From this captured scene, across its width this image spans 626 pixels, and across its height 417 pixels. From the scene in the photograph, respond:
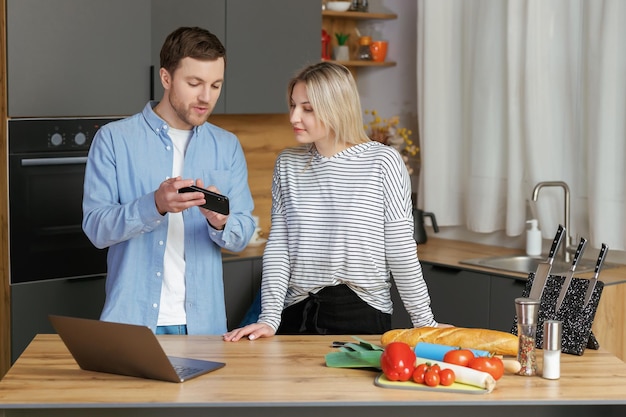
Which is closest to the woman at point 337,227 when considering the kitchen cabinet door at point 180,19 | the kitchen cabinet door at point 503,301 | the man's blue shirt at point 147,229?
the man's blue shirt at point 147,229

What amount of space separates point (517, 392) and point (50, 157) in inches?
86.9

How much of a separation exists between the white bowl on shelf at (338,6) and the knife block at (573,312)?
2.61m

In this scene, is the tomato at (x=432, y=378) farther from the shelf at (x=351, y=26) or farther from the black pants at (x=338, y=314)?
the shelf at (x=351, y=26)

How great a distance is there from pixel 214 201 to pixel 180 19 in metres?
1.83

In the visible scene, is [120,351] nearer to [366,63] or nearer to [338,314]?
[338,314]

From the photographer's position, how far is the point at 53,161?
12.2ft

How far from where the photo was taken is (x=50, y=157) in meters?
3.71

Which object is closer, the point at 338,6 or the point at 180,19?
the point at 180,19

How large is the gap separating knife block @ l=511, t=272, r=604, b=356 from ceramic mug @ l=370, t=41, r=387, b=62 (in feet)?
8.70

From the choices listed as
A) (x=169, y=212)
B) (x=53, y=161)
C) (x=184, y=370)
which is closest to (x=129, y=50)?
(x=53, y=161)

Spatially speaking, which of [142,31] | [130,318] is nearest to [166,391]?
[130,318]

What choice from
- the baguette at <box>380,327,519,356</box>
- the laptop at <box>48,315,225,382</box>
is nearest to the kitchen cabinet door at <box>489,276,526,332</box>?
the baguette at <box>380,327,519,356</box>

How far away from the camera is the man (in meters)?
2.73

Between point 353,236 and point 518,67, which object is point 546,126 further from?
point 353,236
